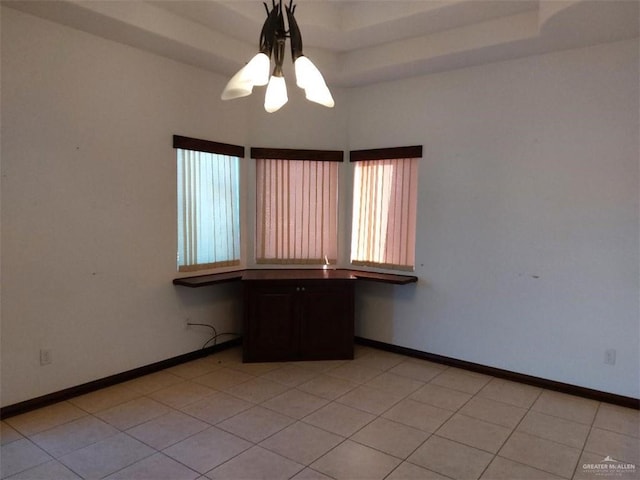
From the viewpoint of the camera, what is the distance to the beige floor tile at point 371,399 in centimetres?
331

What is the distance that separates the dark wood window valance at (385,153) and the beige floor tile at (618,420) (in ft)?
8.48

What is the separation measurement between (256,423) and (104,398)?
4.15 ft

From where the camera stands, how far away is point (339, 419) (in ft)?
10.2

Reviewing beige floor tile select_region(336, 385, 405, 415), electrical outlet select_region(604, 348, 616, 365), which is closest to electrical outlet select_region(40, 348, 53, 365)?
beige floor tile select_region(336, 385, 405, 415)

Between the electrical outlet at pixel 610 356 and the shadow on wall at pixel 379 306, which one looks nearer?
the electrical outlet at pixel 610 356

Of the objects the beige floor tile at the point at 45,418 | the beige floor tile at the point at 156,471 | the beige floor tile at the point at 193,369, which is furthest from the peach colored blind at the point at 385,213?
the beige floor tile at the point at 45,418

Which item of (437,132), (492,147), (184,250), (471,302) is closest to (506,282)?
(471,302)

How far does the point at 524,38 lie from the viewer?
341 centimetres

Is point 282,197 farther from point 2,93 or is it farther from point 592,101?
point 592,101

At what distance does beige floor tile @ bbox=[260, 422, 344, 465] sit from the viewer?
2.65 metres

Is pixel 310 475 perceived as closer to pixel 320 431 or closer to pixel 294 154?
pixel 320 431

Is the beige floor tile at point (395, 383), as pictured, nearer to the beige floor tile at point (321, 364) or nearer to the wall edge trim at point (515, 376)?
the beige floor tile at point (321, 364)

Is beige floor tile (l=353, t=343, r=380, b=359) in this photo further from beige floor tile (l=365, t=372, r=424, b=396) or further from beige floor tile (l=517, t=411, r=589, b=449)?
beige floor tile (l=517, t=411, r=589, b=449)

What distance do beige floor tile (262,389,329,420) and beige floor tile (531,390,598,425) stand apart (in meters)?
1.64
